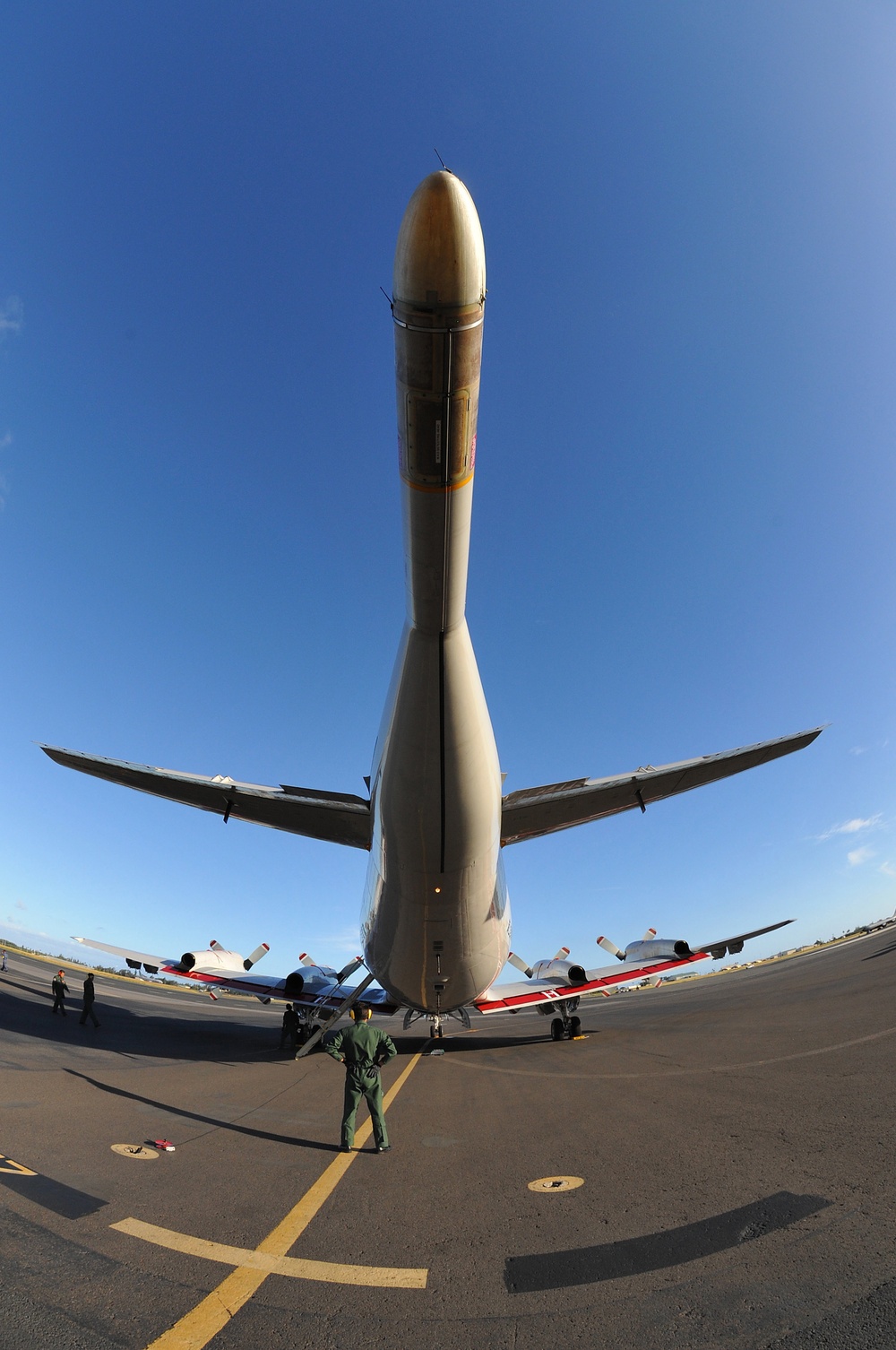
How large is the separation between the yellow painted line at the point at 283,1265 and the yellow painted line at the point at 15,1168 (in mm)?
1417

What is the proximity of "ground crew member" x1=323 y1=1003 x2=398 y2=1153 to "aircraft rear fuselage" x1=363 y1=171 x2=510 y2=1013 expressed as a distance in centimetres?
163

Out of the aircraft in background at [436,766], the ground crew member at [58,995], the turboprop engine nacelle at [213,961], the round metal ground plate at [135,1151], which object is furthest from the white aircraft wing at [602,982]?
the ground crew member at [58,995]

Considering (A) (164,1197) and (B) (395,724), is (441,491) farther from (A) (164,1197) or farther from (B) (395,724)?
(A) (164,1197)

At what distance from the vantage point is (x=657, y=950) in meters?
14.3

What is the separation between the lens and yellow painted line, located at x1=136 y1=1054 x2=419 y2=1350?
2.32 metres

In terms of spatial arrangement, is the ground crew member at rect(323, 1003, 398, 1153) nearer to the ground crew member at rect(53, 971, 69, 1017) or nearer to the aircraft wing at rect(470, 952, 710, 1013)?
the aircraft wing at rect(470, 952, 710, 1013)

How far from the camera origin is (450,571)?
475 cm

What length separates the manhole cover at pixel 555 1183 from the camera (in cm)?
418

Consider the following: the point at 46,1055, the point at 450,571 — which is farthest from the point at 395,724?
the point at 46,1055

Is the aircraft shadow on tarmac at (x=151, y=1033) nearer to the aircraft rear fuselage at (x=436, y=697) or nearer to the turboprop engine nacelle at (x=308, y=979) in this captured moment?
the turboprop engine nacelle at (x=308, y=979)

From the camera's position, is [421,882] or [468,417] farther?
[421,882]

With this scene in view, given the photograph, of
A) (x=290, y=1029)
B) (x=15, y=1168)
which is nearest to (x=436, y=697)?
(x=15, y=1168)

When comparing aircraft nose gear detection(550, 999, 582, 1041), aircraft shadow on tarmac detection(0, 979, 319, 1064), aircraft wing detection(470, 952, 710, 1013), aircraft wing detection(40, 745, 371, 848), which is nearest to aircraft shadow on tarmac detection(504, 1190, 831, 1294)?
aircraft wing detection(40, 745, 371, 848)

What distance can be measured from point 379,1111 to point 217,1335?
3508 millimetres
